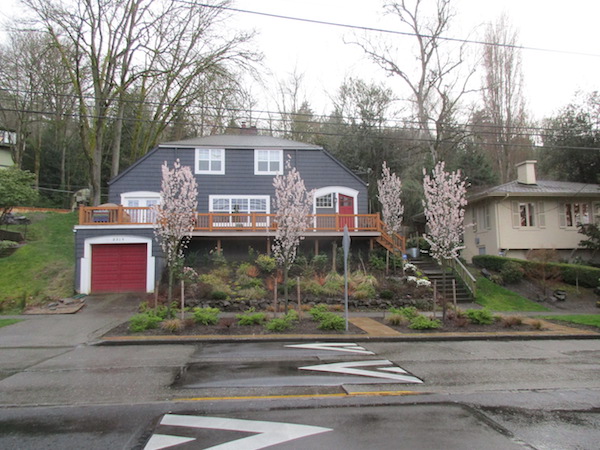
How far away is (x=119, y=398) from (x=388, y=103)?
97.2ft

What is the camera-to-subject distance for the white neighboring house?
23.1 m

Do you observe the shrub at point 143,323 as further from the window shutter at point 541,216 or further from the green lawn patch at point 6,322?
the window shutter at point 541,216

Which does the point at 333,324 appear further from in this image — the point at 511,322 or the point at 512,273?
the point at 512,273

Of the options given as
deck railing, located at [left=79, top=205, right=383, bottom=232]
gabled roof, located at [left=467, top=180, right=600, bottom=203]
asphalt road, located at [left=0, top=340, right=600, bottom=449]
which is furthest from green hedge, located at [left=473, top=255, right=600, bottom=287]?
asphalt road, located at [left=0, top=340, right=600, bottom=449]

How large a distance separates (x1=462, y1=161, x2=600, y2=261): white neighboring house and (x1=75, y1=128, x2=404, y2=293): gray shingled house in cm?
580

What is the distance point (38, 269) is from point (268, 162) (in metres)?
12.7

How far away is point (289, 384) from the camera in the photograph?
6.74m

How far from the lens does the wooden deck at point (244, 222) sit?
19.4 m

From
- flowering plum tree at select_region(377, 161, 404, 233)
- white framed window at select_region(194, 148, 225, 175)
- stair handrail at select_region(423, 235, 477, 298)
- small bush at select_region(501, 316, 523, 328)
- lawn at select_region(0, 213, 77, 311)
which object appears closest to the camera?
small bush at select_region(501, 316, 523, 328)

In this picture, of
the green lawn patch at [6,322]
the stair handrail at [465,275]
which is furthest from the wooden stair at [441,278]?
the green lawn patch at [6,322]

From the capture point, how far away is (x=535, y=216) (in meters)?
23.5

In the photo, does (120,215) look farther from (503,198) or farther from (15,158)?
(15,158)

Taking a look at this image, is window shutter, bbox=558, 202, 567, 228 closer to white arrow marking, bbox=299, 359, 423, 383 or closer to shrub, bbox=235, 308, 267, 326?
shrub, bbox=235, 308, 267, 326

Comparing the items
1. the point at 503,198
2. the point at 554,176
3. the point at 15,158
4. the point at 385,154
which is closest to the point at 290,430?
the point at 503,198
